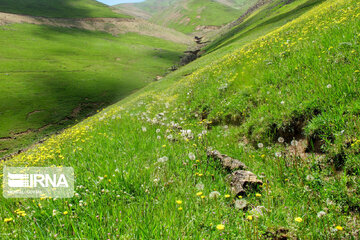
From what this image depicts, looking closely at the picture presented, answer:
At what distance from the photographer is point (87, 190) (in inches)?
139

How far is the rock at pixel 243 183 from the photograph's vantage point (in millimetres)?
3713

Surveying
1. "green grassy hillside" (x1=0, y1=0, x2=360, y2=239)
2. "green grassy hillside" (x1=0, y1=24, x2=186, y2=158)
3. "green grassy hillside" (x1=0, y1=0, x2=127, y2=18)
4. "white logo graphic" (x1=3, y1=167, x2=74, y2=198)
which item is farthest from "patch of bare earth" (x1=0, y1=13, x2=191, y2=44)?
"white logo graphic" (x1=3, y1=167, x2=74, y2=198)

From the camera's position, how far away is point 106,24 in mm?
170500

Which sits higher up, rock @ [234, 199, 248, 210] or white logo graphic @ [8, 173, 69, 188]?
rock @ [234, 199, 248, 210]

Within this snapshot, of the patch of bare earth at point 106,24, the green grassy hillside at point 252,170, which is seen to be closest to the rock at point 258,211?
the green grassy hillside at point 252,170

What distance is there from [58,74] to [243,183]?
91.4 m

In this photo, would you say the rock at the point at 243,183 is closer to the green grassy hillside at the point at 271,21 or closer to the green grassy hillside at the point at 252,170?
the green grassy hillside at the point at 252,170

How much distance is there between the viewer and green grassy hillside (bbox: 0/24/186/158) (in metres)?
53.1

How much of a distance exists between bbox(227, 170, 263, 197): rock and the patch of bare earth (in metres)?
175

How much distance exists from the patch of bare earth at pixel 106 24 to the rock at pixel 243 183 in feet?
573

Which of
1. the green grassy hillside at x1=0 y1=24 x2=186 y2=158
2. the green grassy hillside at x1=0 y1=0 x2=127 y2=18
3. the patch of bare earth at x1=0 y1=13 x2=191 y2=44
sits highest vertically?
the green grassy hillside at x1=0 y1=0 x2=127 y2=18

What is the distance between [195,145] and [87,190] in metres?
2.72

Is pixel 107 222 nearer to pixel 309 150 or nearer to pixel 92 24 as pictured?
pixel 309 150

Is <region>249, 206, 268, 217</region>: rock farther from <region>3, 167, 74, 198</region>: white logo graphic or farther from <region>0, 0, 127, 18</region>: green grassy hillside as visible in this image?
<region>0, 0, 127, 18</region>: green grassy hillside
